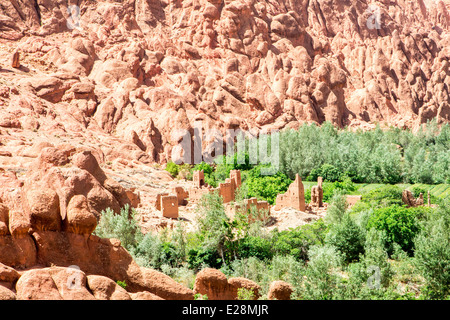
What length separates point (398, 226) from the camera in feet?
97.6

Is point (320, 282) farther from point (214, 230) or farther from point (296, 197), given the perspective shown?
point (296, 197)

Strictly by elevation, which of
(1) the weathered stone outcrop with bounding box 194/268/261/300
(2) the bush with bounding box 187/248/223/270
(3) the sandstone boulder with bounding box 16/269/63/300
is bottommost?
(2) the bush with bounding box 187/248/223/270

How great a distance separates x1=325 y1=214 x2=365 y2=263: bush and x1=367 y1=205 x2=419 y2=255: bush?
6.24 ft

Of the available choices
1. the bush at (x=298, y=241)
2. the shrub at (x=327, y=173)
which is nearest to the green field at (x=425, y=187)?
the shrub at (x=327, y=173)

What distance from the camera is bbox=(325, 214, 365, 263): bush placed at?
1074 inches

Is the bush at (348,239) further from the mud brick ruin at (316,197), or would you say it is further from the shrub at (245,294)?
the mud brick ruin at (316,197)

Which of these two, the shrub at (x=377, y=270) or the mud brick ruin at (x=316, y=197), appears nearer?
the shrub at (x=377, y=270)

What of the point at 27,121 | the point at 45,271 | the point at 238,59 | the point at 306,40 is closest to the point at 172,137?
the point at 27,121

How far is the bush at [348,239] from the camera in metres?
27.3

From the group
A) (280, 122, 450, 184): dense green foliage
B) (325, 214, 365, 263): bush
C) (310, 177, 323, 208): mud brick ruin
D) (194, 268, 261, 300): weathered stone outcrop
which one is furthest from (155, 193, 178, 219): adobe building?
(280, 122, 450, 184): dense green foliage

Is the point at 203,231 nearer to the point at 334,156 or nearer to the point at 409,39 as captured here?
the point at 334,156

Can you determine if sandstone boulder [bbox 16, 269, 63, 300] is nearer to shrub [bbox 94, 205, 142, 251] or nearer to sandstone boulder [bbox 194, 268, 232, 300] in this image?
sandstone boulder [bbox 194, 268, 232, 300]

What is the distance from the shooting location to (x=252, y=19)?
253 feet

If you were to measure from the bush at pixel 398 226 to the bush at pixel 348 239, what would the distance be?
1.90m
